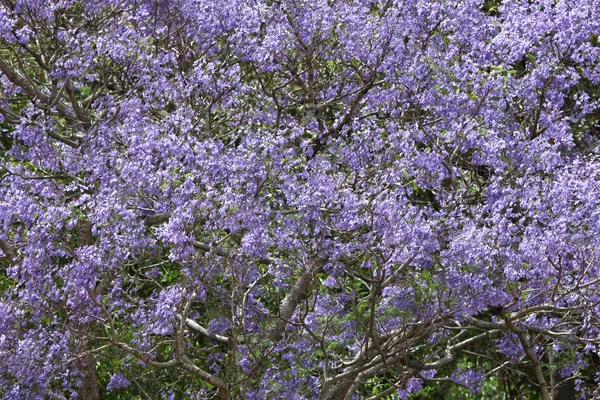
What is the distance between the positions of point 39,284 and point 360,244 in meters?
2.50

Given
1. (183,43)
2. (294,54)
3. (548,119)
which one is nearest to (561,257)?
(548,119)

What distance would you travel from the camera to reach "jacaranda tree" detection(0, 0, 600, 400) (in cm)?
852

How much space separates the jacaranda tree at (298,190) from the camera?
8.52 metres

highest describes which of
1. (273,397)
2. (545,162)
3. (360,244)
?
(545,162)

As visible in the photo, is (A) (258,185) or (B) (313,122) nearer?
(A) (258,185)

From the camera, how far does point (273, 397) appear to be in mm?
8938

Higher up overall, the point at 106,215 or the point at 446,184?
the point at 446,184

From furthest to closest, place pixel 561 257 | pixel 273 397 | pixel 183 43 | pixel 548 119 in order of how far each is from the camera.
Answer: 1. pixel 183 43
2. pixel 548 119
3. pixel 273 397
4. pixel 561 257

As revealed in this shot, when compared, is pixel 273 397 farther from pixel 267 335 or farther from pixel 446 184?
pixel 446 184

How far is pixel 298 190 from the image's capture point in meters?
8.59

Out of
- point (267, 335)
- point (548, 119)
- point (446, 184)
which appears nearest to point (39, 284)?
point (267, 335)

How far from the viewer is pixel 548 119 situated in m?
9.58

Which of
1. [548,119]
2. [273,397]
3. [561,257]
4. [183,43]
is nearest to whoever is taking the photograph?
[561,257]

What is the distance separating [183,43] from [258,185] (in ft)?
7.47
